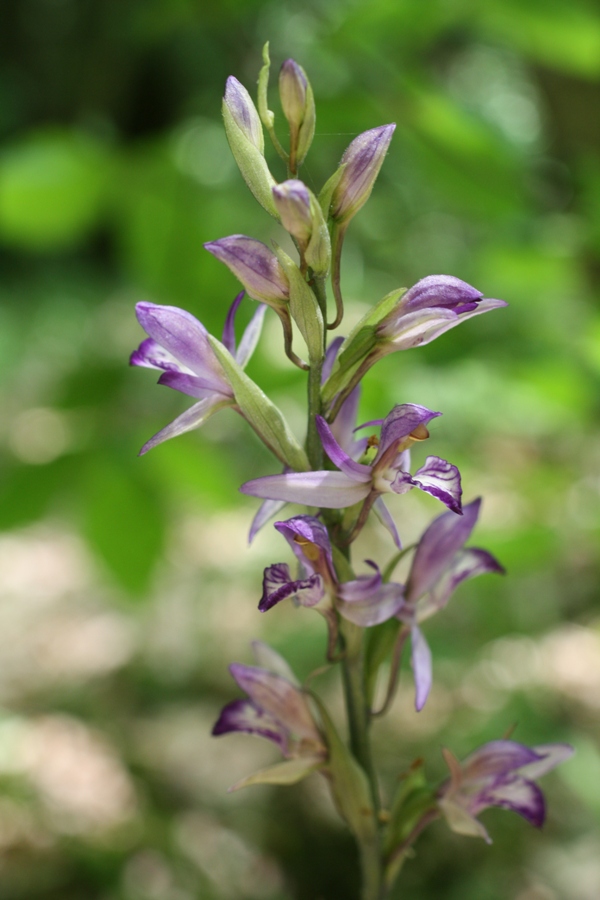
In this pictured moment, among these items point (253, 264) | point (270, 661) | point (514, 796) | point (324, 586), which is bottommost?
point (514, 796)

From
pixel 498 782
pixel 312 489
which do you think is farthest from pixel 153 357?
pixel 498 782

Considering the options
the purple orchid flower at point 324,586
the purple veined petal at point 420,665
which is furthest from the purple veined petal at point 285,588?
the purple veined petal at point 420,665

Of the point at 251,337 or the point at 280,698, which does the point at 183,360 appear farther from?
the point at 280,698

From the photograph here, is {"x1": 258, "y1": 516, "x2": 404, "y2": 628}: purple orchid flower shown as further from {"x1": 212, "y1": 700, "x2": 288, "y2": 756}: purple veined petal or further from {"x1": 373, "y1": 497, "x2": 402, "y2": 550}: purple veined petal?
{"x1": 212, "y1": 700, "x2": 288, "y2": 756}: purple veined petal

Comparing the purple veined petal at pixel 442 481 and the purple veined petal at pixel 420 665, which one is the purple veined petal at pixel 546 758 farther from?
the purple veined petal at pixel 442 481

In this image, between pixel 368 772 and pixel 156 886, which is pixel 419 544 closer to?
pixel 368 772

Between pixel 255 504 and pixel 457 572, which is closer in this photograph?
pixel 457 572
